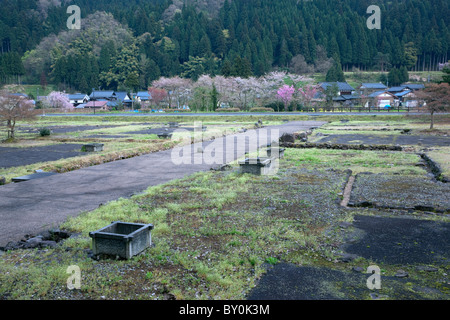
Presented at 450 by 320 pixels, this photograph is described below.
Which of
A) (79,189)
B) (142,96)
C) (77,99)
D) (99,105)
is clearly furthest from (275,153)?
(77,99)

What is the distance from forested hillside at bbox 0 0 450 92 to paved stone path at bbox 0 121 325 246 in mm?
63330

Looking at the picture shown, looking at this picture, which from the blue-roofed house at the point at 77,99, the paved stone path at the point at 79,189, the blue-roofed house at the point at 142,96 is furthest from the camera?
the blue-roofed house at the point at 77,99

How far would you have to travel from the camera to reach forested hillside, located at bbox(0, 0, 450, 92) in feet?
263

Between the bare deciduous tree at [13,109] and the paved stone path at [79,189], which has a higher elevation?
the bare deciduous tree at [13,109]

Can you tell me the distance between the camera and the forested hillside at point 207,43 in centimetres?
8031

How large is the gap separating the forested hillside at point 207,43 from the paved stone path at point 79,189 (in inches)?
2493

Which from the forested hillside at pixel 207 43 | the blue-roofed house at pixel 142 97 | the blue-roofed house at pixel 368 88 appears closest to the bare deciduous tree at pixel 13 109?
the blue-roofed house at pixel 142 97

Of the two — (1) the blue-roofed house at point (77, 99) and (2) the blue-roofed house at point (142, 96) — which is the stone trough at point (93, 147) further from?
(1) the blue-roofed house at point (77, 99)

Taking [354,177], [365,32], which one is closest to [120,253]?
[354,177]

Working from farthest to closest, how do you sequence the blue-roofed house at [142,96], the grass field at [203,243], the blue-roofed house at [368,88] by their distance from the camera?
1. the blue-roofed house at [142,96]
2. the blue-roofed house at [368,88]
3. the grass field at [203,243]

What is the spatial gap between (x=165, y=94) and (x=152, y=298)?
61.5 metres

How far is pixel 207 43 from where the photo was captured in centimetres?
8538

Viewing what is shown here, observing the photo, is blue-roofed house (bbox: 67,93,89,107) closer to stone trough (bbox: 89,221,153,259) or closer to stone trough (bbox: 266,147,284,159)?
stone trough (bbox: 266,147,284,159)

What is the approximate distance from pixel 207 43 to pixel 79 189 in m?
81.6
